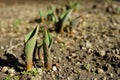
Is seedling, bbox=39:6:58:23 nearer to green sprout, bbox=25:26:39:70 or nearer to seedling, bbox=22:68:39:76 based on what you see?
green sprout, bbox=25:26:39:70

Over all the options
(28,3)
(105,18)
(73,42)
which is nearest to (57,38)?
(73,42)

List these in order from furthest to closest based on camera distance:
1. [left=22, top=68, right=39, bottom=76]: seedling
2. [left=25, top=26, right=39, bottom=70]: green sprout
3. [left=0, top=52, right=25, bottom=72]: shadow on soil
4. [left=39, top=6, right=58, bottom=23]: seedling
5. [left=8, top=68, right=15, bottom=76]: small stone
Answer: [left=39, top=6, right=58, bottom=23]: seedling, [left=0, top=52, right=25, bottom=72]: shadow on soil, [left=8, top=68, right=15, bottom=76]: small stone, [left=22, top=68, right=39, bottom=76]: seedling, [left=25, top=26, right=39, bottom=70]: green sprout

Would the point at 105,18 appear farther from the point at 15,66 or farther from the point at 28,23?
the point at 15,66

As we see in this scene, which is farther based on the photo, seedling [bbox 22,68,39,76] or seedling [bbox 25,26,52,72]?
seedling [bbox 22,68,39,76]

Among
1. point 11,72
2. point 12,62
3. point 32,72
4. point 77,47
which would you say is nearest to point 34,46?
point 32,72

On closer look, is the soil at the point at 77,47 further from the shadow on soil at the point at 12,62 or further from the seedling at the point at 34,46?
the seedling at the point at 34,46

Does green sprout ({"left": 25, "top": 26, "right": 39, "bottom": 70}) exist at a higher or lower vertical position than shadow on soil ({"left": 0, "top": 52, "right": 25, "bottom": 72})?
higher

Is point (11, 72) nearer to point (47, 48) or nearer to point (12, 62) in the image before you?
point (12, 62)

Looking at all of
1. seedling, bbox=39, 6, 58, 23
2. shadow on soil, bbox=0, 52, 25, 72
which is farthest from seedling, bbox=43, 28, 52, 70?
seedling, bbox=39, 6, 58, 23
